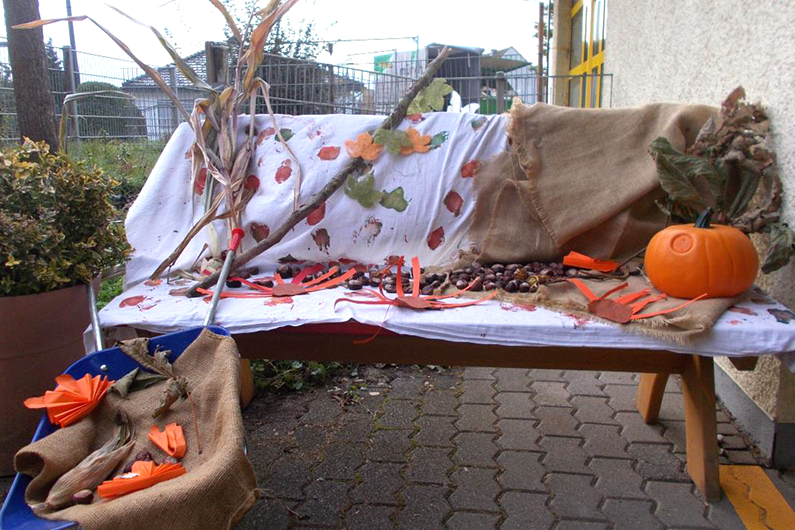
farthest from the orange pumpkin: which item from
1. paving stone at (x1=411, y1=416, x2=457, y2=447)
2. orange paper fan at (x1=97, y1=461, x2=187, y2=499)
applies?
orange paper fan at (x1=97, y1=461, x2=187, y2=499)

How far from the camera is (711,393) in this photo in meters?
2.04

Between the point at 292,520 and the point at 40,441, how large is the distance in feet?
3.18

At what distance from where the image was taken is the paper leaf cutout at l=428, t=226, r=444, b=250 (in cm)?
283

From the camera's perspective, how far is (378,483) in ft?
7.60

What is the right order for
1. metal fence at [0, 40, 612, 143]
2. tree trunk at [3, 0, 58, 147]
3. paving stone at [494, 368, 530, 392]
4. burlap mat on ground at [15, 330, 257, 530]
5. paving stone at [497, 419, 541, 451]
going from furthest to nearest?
metal fence at [0, 40, 612, 143] → tree trunk at [3, 0, 58, 147] → paving stone at [494, 368, 530, 392] → paving stone at [497, 419, 541, 451] → burlap mat on ground at [15, 330, 257, 530]

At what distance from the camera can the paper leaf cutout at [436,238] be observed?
2834 millimetres

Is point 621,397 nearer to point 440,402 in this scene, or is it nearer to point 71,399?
point 440,402

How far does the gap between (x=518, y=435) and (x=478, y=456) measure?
0.84 ft

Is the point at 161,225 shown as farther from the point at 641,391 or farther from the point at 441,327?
the point at 641,391

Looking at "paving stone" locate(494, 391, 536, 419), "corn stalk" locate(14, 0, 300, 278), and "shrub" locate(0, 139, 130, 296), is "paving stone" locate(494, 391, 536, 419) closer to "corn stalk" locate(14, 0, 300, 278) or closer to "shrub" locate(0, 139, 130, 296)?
"corn stalk" locate(14, 0, 300, 278)

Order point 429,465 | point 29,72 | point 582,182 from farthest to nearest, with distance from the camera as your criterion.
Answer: point 29,72
point 582,182
point 429,465

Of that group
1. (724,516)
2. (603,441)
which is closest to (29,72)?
(603,441)

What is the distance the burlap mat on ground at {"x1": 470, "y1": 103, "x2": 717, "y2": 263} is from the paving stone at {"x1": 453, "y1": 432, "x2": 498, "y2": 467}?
0.76m

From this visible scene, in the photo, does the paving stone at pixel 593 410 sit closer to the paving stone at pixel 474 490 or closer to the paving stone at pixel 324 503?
the paving stone at pixel 474 490
